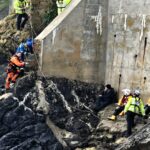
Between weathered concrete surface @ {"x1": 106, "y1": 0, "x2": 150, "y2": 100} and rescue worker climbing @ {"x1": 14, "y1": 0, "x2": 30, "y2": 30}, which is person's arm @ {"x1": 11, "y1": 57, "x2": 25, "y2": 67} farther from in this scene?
weathered concrete surface @ {"x1": 106, "y1": 0, "x2": 150, "y2": 100}

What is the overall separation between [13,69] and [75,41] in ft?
8.17

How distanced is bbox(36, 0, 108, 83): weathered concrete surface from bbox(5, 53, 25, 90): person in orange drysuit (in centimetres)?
87

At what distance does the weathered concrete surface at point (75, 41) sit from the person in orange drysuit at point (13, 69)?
2.87 feet

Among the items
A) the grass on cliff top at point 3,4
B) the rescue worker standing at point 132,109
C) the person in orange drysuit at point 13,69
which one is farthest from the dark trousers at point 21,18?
the grass on cliff top at point 3,4

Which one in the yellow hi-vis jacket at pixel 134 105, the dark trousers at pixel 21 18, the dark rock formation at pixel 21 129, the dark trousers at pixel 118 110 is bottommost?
the dark rock formation at pixel 21 129

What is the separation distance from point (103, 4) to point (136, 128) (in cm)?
524

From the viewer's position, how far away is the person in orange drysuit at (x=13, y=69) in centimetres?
2494

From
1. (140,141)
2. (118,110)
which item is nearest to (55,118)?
(118,110)

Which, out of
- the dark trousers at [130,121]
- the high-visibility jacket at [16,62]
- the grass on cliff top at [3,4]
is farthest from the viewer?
the grass on cliff top at [3,4]

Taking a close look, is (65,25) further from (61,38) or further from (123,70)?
(123,70)

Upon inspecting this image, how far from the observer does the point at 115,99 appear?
81.3ft

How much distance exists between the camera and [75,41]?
83.0 feet

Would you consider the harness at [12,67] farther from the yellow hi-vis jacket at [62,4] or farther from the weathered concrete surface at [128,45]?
the weathered concrete surface at [128,45]

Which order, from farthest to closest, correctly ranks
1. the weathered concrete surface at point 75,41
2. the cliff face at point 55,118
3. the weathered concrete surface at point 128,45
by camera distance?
the weathered concrete surface at point 75,41 < the weathered concrete surface at point 128,45 < the cliff face at point 55,118
